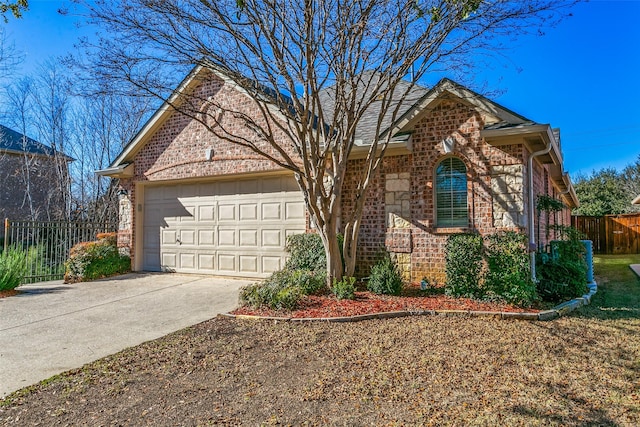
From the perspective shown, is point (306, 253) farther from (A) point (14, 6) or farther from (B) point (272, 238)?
(A) point (14, 6)

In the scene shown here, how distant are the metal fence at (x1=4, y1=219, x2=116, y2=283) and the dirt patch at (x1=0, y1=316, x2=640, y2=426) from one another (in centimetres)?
763

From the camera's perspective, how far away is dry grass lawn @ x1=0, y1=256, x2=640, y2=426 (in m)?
3.18

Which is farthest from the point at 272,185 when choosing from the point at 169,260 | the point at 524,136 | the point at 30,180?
the point at 30,180

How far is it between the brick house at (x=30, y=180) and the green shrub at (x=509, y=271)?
57.2 feet

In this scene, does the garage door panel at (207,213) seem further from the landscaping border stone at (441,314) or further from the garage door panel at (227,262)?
the landscaping border stone at (441,314)

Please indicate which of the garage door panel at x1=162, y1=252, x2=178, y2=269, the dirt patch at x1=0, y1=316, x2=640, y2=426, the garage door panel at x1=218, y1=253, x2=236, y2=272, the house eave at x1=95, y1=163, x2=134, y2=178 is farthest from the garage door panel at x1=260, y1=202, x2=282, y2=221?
the house eave at x1=95, y1=163, x2=134, y2=178

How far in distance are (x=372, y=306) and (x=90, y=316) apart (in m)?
4.61

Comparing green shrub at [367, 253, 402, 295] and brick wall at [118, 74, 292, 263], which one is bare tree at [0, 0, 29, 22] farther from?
green shrub at [367, 253, 402, 295]

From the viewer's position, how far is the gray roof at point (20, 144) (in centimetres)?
1769

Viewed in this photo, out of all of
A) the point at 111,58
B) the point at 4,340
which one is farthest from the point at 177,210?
the point at 4,340

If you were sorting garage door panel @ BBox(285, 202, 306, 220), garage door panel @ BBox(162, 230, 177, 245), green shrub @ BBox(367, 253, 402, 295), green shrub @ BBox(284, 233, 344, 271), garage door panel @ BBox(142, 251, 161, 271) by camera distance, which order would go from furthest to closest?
garage door panel @ BBox(142, 251, 161, 271), garage door panel @ BBox(162, 230, 177, 245), garage door panel @ BBox(285, 202, 306, 220), green shrub @ BBox(284, 233, 344, 271), green shrub @ BBox(367, 253, 402, 295)

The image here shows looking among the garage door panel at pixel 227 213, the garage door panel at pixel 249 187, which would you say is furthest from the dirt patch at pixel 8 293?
the garage door panel at pixel 249 187

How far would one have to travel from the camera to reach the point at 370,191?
28.6 ft

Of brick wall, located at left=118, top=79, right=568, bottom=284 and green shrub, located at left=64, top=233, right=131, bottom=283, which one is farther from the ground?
brick wall, located at left=118, top=79, right=568, bottom=284
